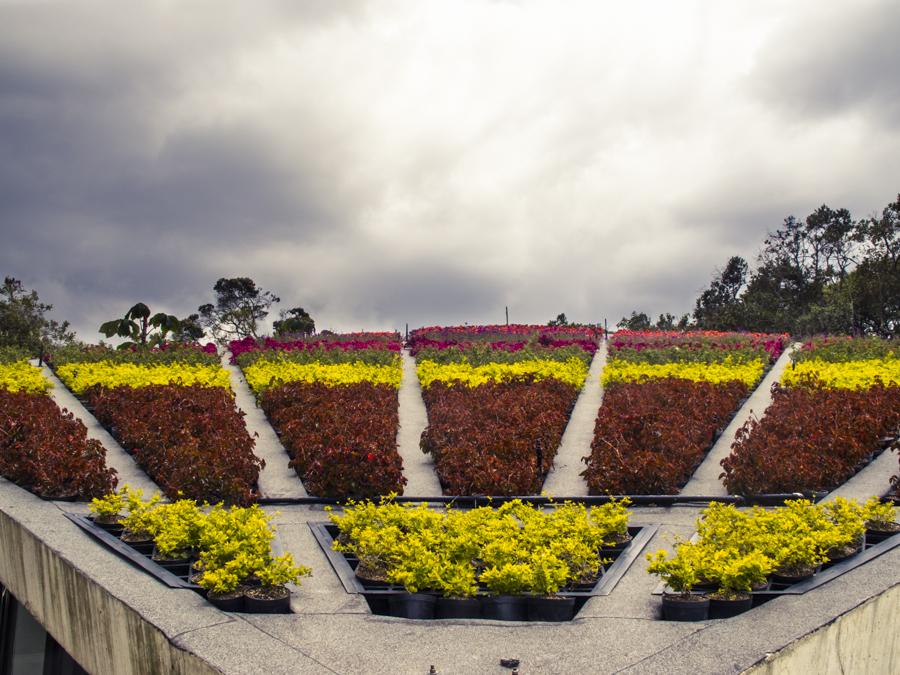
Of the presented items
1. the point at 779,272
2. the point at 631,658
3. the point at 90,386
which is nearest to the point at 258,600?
the point at 631,658

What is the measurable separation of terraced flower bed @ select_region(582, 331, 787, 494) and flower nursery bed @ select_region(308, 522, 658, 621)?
4.94 ft

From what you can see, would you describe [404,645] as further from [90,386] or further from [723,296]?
[723,296]

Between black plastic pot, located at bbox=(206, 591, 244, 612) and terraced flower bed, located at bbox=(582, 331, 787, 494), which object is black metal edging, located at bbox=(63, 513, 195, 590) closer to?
black plastic pot, located at bbox=(206, 591, 244, 612)

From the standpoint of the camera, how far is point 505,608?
19.4 ft

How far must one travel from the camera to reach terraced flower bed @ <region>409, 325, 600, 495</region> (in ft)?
30.5

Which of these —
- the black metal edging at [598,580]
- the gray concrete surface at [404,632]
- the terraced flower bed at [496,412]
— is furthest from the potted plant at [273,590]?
the terraced flower bed at [496,412]

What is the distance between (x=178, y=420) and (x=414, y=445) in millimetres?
3200

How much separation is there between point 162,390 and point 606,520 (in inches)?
354

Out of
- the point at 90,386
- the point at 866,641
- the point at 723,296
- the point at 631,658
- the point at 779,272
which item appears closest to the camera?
the point at 631,658

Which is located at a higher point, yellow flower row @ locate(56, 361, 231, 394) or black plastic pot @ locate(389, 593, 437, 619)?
yellow flower row @ locate(56, 361, 231, 394)

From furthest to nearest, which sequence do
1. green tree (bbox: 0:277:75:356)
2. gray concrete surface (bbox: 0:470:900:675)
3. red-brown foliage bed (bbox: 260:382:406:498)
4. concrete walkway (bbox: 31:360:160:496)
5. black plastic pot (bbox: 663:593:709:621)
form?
green tree (bbox: 0:277:75:356) → concrete walkway (bbox: 31:360:160:496) → red-brown foliage bed (bbox: 260:382:406:498) → black plastic pot (bbox: 663:593:709:621) → gray concrete surface (bbox: 0:470:900:675)

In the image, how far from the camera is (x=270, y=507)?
9125 mm

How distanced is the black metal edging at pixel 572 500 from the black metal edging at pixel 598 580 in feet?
2.92

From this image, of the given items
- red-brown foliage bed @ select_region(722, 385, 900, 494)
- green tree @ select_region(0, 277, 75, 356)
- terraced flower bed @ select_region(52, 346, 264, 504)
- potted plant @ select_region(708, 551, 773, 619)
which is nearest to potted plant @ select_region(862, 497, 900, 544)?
red-brown foliage bed @ select_region(722, 385, 900, 494)
